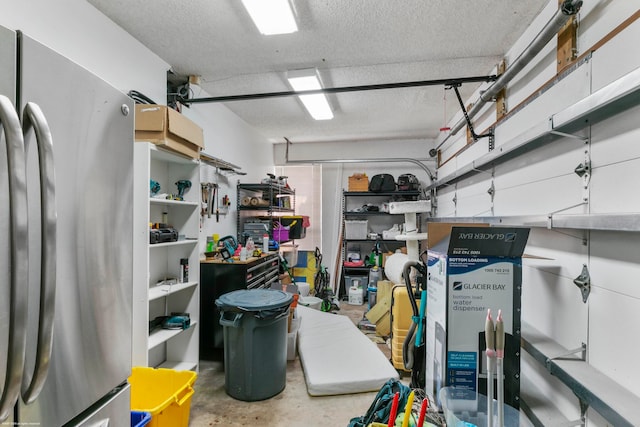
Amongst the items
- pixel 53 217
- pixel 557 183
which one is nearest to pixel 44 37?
pixel 53 217

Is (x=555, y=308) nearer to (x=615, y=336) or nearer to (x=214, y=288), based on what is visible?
(x=615, y=336)

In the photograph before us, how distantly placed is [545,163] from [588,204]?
0.51 meters

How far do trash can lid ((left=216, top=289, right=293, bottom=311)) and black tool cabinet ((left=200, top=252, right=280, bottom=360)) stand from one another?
0.44 m

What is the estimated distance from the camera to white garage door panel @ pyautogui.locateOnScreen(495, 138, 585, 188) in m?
1.65

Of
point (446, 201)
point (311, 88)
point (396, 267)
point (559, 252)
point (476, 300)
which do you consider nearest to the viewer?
point (476, 300)

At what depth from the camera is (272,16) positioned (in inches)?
80.1

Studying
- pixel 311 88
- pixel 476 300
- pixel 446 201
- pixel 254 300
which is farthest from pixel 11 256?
pixel 446 201

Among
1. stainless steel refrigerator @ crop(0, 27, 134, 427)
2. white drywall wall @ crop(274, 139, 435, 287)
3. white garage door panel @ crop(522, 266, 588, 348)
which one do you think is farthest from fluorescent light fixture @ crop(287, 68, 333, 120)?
white garage door panel @ crop(522, 266, 588, 348)

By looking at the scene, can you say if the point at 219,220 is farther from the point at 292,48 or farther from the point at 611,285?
the point at 611,285

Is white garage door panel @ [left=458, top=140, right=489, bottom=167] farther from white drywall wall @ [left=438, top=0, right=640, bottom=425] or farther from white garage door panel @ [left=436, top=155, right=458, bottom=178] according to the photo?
white drywall wall @ [left=438, top=0, right=640, bottom=425]

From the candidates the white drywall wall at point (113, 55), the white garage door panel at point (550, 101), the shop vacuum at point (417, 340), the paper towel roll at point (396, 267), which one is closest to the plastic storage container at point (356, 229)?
the paper towel roll at point (396, 267)

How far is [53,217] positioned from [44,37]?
1.79 meters

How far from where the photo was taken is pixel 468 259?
4.75 ft

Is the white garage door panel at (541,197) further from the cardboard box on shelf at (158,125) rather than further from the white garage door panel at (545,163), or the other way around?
the cardboard box on shelf at (158,125)
